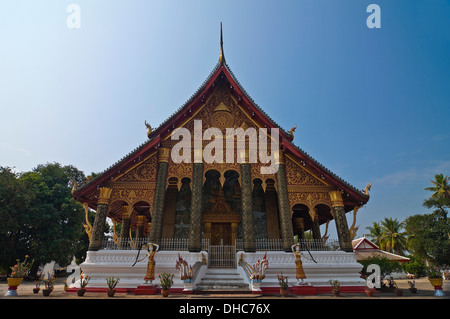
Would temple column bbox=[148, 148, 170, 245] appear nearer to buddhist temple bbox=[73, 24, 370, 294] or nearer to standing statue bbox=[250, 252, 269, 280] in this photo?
buddhist temple bbox=[73, 24, 370, 294]

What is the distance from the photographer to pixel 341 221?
9.95 m

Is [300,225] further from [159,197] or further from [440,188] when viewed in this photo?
[440,188]

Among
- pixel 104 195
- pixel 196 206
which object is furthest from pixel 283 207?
pixel 104 195

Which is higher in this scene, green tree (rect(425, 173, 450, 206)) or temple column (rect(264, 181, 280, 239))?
green tree (rect(425, 173, 450, 206))

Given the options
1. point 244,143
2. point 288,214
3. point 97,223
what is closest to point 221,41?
point 244,143

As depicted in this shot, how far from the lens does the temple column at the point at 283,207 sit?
9.45 metres

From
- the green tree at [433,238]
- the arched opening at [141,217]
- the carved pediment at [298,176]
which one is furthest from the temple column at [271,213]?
the green tree at [433,238]

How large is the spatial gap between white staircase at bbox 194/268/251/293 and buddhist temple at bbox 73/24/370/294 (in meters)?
0.11

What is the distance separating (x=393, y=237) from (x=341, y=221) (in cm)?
3650

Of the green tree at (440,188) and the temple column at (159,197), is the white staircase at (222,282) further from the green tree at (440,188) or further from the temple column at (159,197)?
the green tree at (440,188)

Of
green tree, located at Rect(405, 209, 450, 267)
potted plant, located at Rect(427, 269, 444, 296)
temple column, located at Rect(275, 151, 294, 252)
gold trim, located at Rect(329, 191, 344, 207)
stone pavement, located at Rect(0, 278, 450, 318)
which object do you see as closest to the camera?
stone pavement, located at Rect(0, 278, 450, 318)

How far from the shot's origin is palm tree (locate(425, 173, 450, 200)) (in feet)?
91.2

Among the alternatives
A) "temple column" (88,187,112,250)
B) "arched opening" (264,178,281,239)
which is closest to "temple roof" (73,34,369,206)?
"temple column" (88,187,112,250)
